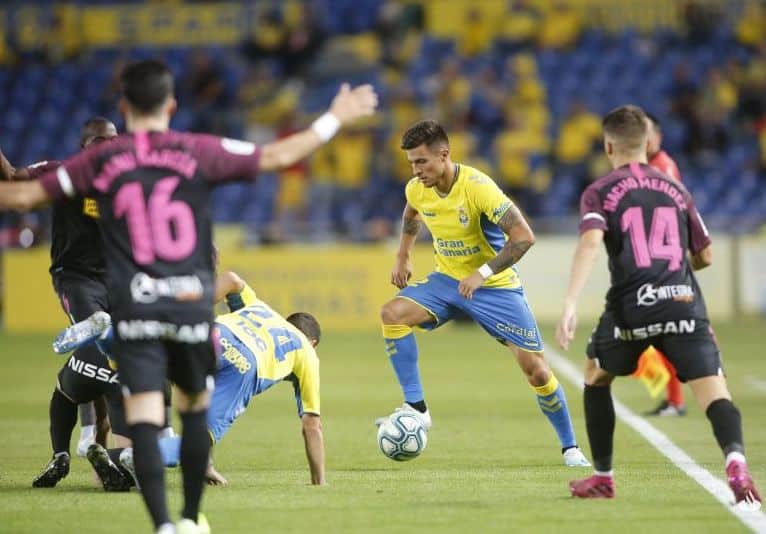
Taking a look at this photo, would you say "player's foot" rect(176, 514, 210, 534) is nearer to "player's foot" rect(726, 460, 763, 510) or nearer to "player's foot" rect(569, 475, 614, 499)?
"player's foot" rect(569, 475, 614, 499)

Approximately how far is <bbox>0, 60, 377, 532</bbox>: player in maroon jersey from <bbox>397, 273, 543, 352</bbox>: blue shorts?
12.0 feet

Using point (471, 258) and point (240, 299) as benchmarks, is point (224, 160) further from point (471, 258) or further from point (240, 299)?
point (471, 258)

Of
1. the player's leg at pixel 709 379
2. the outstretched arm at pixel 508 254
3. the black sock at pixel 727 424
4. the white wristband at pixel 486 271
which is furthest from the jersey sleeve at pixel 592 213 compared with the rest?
the white wristband at pixel 486 271

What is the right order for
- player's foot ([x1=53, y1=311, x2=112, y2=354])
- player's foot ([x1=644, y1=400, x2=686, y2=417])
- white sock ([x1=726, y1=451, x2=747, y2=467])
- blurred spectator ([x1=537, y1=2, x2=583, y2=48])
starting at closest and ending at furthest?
white sock ([x1=726, y1=451, x2=747, y2=467])
player's foot ([x1=53, y1=311, x2=112, y2=354])
player's foot ([x1=644, y1=400, x2=686, y2=417])
blurred spectator ([x1=537, y1=2, x2=583, y2=48])

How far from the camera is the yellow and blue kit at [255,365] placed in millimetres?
8055

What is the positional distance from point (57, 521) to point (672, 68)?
72.1ft

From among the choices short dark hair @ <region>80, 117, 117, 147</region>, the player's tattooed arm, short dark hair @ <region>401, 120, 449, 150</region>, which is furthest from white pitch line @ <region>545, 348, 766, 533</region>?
short dark hair @ <region>80, 117, 117, 147</region>

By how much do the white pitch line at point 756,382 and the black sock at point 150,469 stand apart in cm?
914

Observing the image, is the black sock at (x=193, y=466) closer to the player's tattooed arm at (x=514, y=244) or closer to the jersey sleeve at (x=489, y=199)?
the player's tattooed arm at (x=514, y=244)

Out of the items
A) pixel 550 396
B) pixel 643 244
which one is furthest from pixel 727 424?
pixel 550 396

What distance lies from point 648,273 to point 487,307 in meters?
2.42

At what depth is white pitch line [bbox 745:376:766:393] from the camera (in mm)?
13846

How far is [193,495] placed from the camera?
5.97m

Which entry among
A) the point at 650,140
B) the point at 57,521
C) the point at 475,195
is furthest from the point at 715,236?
the point at 57,521
